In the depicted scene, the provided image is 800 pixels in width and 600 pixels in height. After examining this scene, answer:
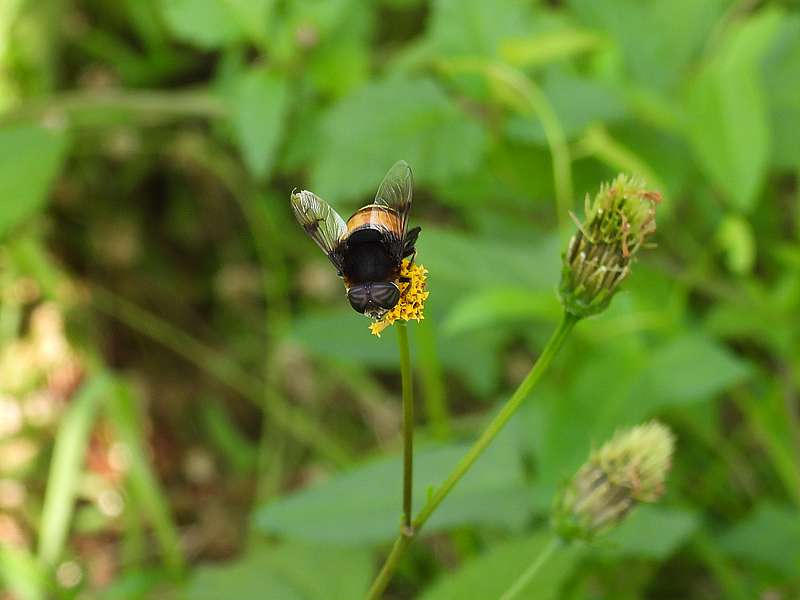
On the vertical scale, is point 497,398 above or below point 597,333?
above

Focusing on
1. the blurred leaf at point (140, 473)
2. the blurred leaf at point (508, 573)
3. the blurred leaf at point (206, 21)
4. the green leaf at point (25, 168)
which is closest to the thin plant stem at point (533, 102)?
the blurred leaf at point (206, 21)

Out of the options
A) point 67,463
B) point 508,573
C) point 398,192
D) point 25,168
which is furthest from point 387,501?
point 25,168

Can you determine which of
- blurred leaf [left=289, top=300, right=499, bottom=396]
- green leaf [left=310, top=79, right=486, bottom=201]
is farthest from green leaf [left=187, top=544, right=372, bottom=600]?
green leaf [left=310, top=79, right=486, bottom=201]

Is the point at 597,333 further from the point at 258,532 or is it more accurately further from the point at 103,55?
the point at 103,55

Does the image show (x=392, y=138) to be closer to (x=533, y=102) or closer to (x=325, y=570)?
(x=533, y=102)

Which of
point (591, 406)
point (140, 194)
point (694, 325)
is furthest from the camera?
point (140, 194)

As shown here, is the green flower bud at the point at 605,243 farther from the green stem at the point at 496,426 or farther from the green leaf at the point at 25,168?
the green leaf at the point at 25,168

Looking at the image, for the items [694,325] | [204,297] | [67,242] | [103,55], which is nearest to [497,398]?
[694,325]
